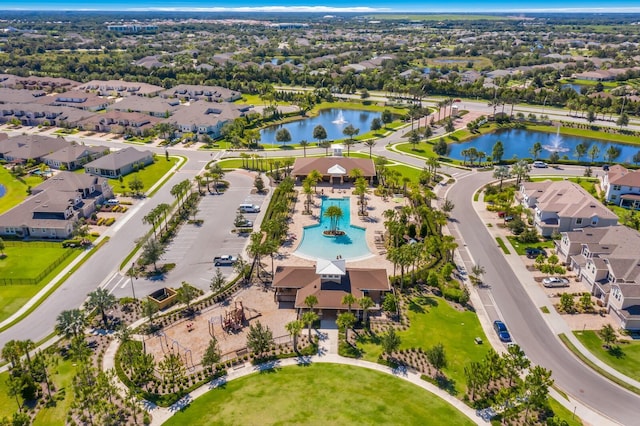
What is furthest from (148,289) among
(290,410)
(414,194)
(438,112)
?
(438,112)

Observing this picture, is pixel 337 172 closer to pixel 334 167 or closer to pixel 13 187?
pixel 334 167

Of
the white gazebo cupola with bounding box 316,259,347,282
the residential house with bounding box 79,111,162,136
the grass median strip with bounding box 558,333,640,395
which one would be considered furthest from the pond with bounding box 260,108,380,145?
the grass median strip with bounding box 558,333,640,395

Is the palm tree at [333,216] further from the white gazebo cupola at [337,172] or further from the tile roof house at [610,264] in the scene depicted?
the tile roof house at [610,264]

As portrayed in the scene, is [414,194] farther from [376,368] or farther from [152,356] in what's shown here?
[152,356]

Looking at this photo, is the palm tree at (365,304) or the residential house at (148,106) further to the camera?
the residential house at (148,106)

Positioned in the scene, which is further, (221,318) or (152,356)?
(221,318)

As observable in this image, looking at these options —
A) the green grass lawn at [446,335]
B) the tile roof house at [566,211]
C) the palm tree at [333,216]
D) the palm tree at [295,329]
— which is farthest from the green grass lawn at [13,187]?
the tile roof house at [566,211]
